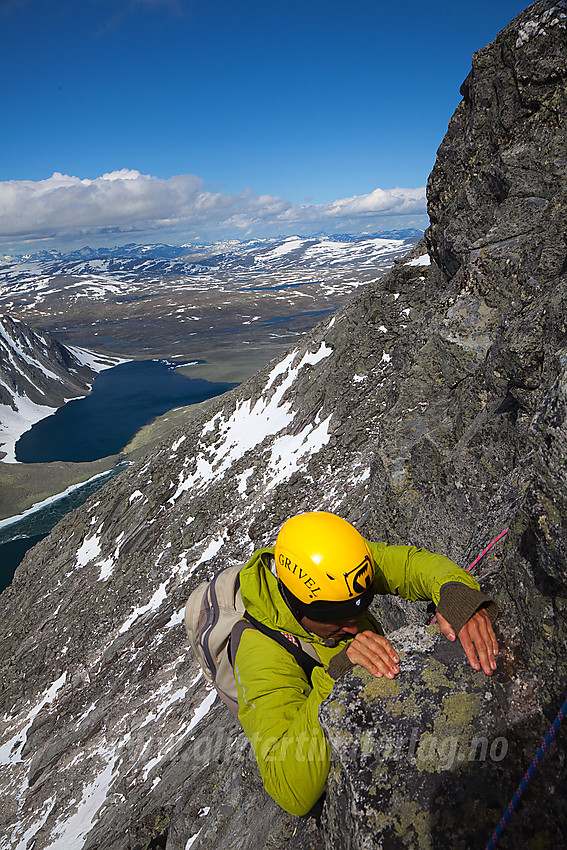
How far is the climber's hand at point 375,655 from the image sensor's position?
4.41 metres

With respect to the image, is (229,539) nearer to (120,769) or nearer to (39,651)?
(120,769)

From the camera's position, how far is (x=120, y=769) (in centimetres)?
1855

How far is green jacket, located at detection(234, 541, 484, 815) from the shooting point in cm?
378

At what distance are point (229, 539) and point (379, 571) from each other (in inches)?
992

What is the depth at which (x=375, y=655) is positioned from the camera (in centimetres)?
446

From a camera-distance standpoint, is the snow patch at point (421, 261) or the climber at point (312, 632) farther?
the snow patch at point (421, 261)

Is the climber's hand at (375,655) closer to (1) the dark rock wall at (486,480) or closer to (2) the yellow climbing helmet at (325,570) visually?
(1) the dark rock wall at (486,480)

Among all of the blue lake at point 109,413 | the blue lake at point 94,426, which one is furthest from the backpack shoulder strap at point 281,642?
the blue lake at point 109,413

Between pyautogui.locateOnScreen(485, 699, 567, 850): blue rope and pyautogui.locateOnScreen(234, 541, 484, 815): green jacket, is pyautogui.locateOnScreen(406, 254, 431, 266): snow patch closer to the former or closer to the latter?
pyautogui.locateOnScreen(234, 541, 484, 815): green jacket

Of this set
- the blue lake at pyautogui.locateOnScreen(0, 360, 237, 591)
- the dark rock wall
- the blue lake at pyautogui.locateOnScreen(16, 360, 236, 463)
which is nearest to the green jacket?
the dark rock wall

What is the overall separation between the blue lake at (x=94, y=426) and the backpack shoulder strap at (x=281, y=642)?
77.1 metres

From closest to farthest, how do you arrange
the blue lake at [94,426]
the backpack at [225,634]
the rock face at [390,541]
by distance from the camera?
1. the rock face at [390,541]
2. the backpack at [225,634]
3. the blue lake at [94,426]

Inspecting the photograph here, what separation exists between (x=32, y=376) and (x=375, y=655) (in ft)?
621

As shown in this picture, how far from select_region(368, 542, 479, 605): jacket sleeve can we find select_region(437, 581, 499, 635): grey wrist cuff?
84 millimetres
